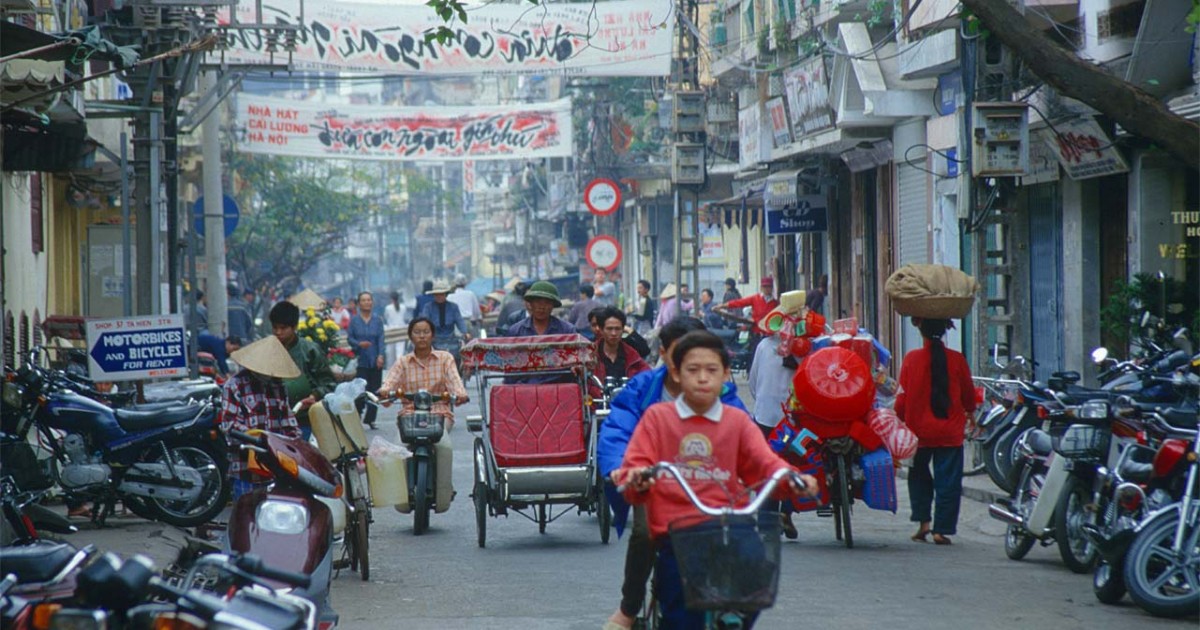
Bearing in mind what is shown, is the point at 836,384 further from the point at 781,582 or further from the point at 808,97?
the point at 808,97

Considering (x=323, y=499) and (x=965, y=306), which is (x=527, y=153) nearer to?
(x=965, y=306)

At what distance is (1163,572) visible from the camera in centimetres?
827

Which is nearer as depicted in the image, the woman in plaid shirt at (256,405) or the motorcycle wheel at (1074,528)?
the motorcycle wheel at (1074,528)

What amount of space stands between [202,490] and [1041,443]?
20.5ft

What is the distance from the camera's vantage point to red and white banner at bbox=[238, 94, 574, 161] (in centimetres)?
2875

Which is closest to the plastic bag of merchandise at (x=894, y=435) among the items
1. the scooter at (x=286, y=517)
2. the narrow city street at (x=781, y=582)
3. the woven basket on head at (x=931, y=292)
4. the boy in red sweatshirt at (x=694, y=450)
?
the narrow city street at (x=781, y=582)

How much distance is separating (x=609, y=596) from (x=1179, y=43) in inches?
342

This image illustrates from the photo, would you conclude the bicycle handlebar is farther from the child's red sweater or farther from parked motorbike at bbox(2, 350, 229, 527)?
parked motorbike at bbox(2, 350, 229, 527)

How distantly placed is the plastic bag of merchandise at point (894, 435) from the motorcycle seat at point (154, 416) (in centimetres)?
516

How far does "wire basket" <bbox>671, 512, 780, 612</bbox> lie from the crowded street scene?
1 cm

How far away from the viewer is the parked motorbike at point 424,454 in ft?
37.0

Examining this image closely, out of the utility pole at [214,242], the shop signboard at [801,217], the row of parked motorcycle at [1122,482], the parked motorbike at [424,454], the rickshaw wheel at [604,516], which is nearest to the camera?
the row of parked motorcycle at [1122,482]

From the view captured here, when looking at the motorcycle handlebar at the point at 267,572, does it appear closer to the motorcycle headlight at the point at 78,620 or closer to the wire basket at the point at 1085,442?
the motorcycle headlight at the point at 78,620

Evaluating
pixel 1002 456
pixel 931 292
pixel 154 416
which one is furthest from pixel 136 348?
pixel 1002 456
